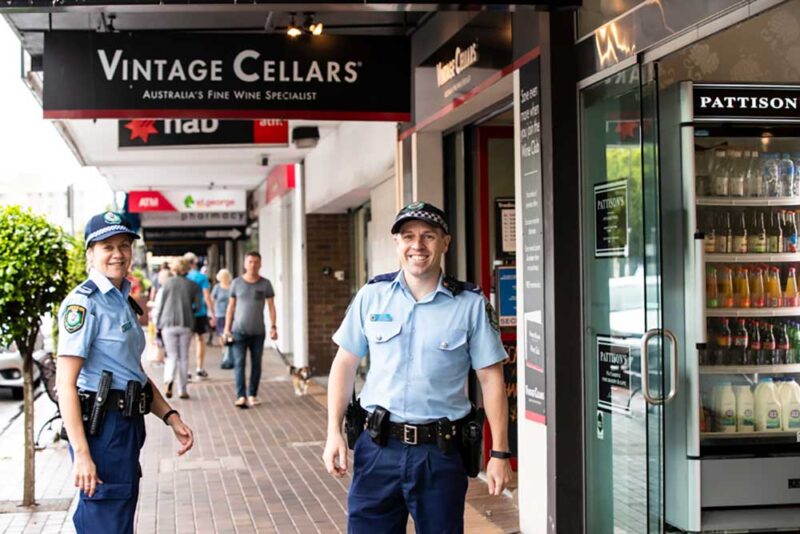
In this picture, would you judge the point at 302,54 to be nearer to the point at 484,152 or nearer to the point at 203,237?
the point at 484,152

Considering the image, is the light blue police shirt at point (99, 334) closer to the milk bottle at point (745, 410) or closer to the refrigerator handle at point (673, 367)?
the refrigerator handle at point (673, 367)

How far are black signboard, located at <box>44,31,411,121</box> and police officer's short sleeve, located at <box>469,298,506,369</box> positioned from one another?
3.86m

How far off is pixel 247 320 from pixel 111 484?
861cm

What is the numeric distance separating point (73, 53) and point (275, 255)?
15843mm

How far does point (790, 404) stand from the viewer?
6.25 m

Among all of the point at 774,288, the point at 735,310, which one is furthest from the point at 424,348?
the point at 774,288

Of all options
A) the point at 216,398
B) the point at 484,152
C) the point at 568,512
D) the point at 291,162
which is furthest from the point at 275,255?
the point at 568,512

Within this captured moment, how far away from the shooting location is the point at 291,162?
1841 centimetres

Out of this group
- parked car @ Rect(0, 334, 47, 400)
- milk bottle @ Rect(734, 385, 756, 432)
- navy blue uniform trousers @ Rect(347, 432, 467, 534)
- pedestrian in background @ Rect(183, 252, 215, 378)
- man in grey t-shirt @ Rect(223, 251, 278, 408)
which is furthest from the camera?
pedestrian in background @ Rect(183, 252, 215, 378)

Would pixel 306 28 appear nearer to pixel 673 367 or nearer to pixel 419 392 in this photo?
pixel 673 367

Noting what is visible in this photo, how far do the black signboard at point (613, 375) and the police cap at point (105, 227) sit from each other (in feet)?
8.48

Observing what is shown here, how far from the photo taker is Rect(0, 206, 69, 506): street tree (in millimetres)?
7625

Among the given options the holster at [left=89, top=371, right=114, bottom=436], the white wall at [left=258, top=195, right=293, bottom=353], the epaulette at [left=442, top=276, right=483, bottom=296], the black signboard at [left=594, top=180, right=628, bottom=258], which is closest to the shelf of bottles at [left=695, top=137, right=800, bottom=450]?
the black signboard at [left=594, top=180, right=628, bottom=258]

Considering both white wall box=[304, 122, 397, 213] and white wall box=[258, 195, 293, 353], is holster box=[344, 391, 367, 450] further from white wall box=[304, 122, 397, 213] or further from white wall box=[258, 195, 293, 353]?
white wall box=[258, 195, 293, 353]
